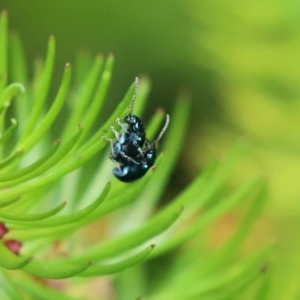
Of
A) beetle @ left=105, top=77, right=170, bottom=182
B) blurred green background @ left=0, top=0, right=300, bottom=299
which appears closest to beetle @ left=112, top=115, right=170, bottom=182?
beetle @ left=105, top=77, right=170, bottom=182

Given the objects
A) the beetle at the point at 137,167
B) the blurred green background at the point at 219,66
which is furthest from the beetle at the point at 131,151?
the blurred green background at the point at 219,66

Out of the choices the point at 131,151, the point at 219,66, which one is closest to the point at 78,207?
the point at 131,151

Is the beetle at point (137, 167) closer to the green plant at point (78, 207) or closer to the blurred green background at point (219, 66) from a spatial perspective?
the green plant at point (78, 207)

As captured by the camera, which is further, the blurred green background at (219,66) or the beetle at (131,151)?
the blurred green background at (219,66)

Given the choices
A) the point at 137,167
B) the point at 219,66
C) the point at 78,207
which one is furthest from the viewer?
the point at 219,66

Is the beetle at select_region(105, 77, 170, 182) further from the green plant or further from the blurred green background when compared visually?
the blurred green background

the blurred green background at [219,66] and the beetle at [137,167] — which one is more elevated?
the blurred green background at [219,66]

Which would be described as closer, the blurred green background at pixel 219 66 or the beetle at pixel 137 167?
the beetle at pixel 137 167

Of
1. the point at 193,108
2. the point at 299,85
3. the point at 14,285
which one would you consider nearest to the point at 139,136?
the point at 14,285

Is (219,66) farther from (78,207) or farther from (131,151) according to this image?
(131,151)
